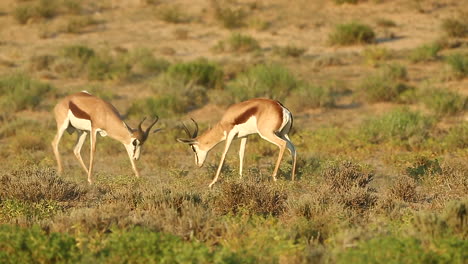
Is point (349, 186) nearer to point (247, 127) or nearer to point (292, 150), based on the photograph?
point (292, 150)

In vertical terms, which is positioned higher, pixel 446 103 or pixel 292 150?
pixel 292 150

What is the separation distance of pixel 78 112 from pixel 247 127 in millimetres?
2744

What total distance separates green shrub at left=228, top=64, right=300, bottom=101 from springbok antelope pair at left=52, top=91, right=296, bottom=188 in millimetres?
7362

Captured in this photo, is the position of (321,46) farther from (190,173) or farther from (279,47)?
(190,173)

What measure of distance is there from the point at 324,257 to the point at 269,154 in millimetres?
7592

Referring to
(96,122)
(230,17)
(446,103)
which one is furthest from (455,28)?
(96,122)

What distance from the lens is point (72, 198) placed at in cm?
961

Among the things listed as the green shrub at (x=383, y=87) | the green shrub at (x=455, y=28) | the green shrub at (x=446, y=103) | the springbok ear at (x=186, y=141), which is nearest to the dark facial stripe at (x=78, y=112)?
the springbok ear at (x=186, y=141)

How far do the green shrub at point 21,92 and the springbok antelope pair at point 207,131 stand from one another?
683 cm

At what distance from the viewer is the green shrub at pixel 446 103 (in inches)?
659

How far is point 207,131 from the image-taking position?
11117 mm

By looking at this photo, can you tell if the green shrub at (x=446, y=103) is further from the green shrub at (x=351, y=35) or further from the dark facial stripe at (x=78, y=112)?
the dark facial stripe at (x=78, y=112)

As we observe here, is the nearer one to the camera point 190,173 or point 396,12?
point 190,173

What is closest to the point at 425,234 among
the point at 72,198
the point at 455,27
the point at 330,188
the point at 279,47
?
the point at 330,188
